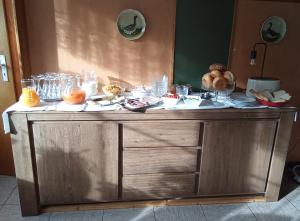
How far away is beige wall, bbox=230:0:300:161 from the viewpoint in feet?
7.23

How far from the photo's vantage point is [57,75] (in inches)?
82.2

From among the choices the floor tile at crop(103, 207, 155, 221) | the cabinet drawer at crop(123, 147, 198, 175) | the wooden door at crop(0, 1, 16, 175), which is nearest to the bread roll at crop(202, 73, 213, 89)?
the cabinet drawer at crop(123, 147, 198, 175)

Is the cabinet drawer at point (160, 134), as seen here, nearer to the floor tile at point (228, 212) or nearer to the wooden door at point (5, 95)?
the floor tile at point (228, 212)

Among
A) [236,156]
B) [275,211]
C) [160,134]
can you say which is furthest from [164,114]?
[275,211]

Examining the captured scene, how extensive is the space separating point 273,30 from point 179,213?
6.03ft

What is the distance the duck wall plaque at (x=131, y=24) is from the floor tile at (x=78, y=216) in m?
1.50

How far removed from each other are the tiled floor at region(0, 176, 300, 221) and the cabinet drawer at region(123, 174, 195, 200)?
0.12 metres

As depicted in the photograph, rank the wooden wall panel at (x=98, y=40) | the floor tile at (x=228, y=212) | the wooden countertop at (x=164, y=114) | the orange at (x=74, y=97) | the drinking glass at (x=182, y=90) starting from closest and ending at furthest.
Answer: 1. the wooden countertop at (x=164, y=114)
2. the orange at (x=74, y=97)
3. the floor tile at (x=228, y=212)
4. the wooden wall panel at (x=98, y=40)
5. the drinking glass at (x=182, y=90)

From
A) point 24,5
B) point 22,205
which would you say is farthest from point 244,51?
point 22,205

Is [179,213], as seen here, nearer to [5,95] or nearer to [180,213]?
[180,213]

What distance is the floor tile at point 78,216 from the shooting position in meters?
1.87

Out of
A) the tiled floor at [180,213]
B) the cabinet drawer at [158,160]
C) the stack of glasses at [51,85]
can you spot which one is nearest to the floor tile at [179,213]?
the tiled floor at [180,213]

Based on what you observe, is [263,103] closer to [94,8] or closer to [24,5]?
[94,8]

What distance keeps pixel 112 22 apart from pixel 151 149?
115cm
